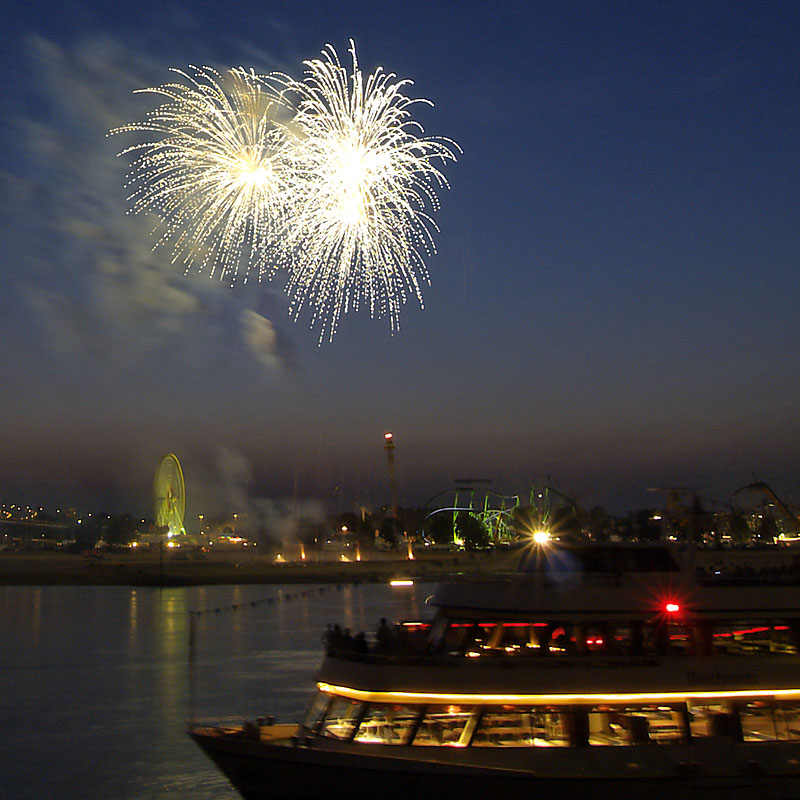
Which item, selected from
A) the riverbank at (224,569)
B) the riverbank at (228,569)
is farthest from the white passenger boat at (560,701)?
the riverbank at (224,569)

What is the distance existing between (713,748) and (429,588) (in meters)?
98.9

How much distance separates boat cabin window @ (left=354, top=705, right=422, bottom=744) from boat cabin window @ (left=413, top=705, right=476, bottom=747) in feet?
0.51

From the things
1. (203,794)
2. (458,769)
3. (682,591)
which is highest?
(682,591)

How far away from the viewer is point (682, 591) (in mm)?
15859

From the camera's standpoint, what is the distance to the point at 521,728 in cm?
1459

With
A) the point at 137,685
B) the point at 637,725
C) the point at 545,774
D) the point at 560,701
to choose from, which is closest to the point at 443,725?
the point at 545,774

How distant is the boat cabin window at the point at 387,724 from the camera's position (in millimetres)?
14641

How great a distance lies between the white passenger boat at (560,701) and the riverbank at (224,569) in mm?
88111

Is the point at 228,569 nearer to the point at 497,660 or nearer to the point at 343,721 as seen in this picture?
the point at 343,721

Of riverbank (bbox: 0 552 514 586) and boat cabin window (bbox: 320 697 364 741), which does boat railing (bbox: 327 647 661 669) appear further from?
riverbank (bbox: 0 552 514 586)

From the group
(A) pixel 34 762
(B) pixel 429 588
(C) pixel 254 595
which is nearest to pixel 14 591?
(C) pixel 254 595

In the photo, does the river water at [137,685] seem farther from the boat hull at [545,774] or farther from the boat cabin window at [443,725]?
the boat cabin window at [443,725]

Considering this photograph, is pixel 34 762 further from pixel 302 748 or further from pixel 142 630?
pixel 142 630

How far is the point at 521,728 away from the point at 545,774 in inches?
29.1
